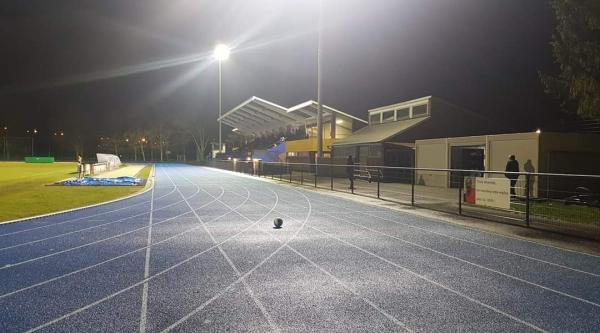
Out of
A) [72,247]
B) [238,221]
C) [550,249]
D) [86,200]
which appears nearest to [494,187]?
[550,249]

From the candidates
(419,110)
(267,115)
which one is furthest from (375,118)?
(267,115)

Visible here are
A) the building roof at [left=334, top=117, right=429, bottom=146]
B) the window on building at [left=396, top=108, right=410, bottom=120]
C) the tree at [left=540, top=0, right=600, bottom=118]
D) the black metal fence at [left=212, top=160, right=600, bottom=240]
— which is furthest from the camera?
the window on building at [left=396, top=108, right=410, bottom=120]

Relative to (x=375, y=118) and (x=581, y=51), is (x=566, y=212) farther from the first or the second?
(x=375, y=118)

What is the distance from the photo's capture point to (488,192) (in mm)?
12000

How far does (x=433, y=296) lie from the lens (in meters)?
5.48

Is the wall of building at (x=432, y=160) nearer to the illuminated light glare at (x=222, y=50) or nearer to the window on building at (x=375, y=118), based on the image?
the window on building at (x=375, y=118)

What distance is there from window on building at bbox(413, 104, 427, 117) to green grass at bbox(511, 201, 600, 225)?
16948 mm

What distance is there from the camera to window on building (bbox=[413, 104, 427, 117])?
1252 inches

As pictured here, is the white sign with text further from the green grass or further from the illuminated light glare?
the illuminated light glare

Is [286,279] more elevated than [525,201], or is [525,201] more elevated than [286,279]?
[525,201]

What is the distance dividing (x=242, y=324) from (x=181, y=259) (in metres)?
3.22

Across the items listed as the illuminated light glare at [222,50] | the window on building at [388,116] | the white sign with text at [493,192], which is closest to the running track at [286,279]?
the white sign with text at [493,192]

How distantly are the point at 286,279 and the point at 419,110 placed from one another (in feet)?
93.4

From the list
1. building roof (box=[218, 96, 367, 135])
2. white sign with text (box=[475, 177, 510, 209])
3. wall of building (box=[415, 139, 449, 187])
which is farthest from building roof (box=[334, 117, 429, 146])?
white sign with text (box=[475, 177, 510, 209])
